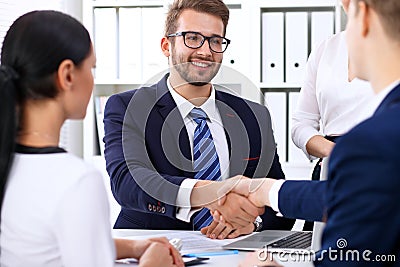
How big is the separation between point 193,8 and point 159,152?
54 centimetres

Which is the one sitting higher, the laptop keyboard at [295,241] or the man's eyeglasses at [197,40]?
the man's eyeglasses at [197,40]

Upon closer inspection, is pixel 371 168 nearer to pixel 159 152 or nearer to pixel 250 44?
pixel 159 152

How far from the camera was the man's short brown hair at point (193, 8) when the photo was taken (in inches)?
93.3

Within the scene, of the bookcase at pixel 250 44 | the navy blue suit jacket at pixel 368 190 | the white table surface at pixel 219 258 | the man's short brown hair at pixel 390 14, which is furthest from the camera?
the bookcase at pixel 250 44

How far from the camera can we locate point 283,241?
1847mm

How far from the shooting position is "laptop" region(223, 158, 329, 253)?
5.75 ft

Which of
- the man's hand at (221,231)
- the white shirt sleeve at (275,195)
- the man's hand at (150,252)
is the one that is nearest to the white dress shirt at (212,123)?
the man's hand at (221,231)

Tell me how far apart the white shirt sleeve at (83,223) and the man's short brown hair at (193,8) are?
131 cm

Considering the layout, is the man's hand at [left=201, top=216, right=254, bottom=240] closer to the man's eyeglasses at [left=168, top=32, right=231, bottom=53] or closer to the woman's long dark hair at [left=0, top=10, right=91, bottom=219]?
the man's eyeglasses at [left=168, top=32, right=231, bottom=53]

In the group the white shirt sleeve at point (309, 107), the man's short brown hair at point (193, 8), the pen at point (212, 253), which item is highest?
the man's short brown hair at point (193, 8)

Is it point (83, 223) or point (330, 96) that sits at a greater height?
point (330, 96)

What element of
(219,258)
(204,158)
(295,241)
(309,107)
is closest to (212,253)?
(219,258)

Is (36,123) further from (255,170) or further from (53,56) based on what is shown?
(255,170)

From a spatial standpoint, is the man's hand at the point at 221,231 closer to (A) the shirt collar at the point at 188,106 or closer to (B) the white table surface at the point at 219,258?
(B) the white table surface at the point at 219,258
